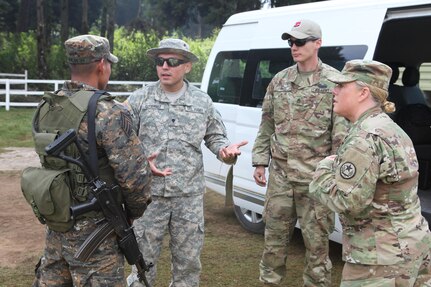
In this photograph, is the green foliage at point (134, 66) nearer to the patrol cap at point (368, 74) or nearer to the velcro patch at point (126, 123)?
the velcro patch at point (126, 123)

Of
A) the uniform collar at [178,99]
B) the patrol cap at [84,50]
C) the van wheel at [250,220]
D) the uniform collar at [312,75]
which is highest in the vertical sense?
the patrol cap at [84,50]

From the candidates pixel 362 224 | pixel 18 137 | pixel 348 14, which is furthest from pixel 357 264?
pixel 18 137

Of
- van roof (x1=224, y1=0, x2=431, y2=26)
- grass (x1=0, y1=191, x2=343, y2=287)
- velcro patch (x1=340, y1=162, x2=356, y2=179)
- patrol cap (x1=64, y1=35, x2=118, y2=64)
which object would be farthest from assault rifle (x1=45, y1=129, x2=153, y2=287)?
van roof (x1=224, y1=0, x2=431, y2=26)

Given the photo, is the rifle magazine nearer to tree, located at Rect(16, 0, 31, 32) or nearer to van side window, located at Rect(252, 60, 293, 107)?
van side window, located at Rect(252, 60, 293, 107)

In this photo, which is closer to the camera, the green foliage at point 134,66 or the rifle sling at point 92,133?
the rifle sling at point 92,133

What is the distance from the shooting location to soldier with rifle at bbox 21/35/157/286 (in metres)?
2.40

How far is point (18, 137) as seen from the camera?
37.9 feet

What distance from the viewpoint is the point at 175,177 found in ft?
10.9

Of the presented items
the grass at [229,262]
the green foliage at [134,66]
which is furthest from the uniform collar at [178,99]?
the green foliage at [134,66]

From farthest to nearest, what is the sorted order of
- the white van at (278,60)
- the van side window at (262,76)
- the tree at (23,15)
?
the tree at (23,15), the van side window at (262,76), the white van at (278,60)

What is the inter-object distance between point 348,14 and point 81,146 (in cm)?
264

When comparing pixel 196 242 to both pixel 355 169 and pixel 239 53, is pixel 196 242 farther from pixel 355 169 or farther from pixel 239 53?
pixel 239 53

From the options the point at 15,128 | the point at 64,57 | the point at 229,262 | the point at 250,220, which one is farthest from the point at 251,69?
the point at 64,57

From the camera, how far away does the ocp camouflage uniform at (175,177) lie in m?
3.33
